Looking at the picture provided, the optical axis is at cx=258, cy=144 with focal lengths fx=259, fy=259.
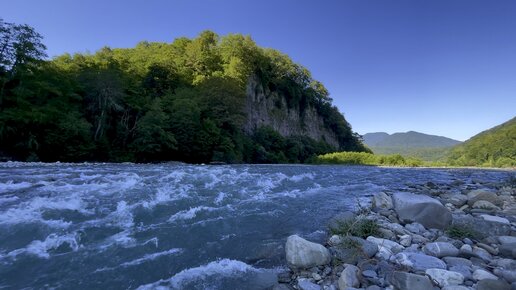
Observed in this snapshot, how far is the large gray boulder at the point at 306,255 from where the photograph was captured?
4566mm

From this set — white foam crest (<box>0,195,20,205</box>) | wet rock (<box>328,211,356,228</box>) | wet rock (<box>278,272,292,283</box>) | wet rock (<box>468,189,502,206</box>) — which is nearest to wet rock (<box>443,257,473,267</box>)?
wet rock (<box>328,211,356,228</box>)

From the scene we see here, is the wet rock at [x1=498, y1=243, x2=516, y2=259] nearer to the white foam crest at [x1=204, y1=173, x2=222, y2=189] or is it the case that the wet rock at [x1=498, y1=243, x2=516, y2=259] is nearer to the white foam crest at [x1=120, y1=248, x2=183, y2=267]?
the white foam crest at [x1=120, y1=248, x2=183, y2=267]

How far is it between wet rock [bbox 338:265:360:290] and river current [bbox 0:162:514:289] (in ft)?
3.88

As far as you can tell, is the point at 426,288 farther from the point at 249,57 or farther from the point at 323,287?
the point at 249,57

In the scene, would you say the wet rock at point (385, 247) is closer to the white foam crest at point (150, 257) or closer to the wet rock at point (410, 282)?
the wet rock at point (410, 282)

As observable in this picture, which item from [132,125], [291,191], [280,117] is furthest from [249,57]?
[291,191]

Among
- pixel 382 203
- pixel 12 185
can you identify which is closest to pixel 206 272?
pixel 382 203

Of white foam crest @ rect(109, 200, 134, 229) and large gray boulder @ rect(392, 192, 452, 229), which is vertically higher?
large gray boulder @ rect(392, 192, 452, 229)

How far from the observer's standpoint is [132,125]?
30.7 m

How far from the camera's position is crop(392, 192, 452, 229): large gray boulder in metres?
6.17

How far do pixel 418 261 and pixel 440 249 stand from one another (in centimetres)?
73

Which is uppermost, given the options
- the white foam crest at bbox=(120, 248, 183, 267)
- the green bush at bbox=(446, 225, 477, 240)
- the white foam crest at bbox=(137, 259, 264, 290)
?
the green bush at bbox=(446, 225, 477, 240)

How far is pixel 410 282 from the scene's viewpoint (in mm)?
3539

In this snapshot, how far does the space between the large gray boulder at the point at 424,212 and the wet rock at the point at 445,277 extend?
281cm
